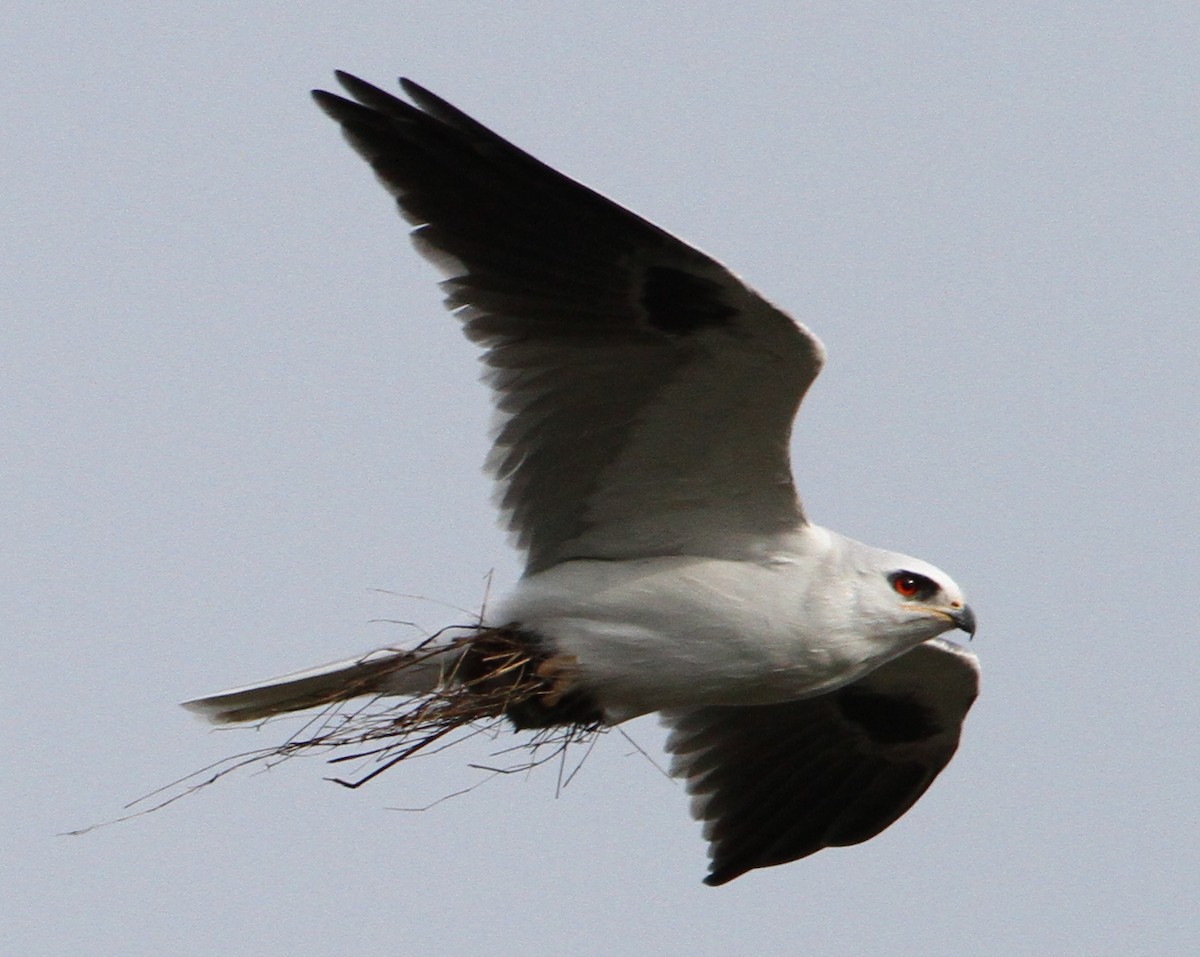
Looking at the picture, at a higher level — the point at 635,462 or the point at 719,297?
the point at 719,297

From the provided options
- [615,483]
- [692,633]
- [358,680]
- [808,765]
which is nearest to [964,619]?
[692,633]

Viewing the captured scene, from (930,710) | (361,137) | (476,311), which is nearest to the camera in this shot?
(361,137)

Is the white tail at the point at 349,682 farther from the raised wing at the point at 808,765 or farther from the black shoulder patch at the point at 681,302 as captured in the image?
the raised wing at the point at 808,765

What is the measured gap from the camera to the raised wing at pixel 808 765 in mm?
8883

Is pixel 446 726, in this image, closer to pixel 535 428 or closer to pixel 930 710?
pixel 535 428

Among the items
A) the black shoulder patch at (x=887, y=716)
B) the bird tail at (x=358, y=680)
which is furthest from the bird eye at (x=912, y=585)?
the bird tail at (x=358, y=680)

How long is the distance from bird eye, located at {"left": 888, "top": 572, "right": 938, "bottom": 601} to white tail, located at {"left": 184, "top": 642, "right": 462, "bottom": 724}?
1.63 metres

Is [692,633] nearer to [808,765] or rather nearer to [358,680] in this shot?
[358,680]

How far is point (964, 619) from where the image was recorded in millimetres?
7488

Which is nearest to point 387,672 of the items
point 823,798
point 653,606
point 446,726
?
point 446,726

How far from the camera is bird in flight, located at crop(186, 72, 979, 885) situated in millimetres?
6797

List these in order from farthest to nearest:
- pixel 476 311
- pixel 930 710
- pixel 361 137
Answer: pixel 930 710, pixel 476 311, pixel 361 137

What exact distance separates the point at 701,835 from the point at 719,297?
314 centimetres

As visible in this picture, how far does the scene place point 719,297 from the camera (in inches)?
265
